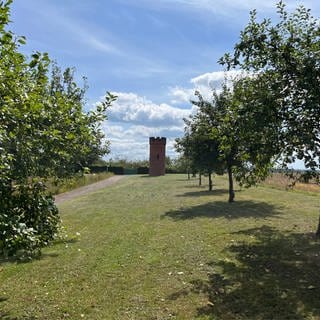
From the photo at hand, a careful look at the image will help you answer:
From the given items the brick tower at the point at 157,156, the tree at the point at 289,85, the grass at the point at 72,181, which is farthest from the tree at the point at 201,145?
the brick tower at the point at 157,156

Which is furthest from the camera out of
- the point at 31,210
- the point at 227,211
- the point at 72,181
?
the point at 227,211

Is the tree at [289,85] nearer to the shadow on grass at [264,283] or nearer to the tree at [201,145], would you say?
the shadow on grass at [264,283]

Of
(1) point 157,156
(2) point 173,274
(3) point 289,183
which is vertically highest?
(1) point 157,156

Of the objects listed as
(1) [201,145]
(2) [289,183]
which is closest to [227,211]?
(1) [201,145]

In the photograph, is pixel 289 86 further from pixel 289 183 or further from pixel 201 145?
pixel 289 183

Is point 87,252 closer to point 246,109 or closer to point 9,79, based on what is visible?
point 246,109

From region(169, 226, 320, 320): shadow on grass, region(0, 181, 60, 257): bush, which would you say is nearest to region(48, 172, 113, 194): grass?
region(0, 181, 60, 257): bush

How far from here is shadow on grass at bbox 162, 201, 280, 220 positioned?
15.1 meters

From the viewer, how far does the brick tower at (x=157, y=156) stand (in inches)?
2469

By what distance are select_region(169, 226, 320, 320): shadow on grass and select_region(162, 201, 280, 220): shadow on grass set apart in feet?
16.7

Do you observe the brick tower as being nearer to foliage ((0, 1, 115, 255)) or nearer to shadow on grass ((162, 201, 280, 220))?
shadow on grass ((162, 201, 280, 220))

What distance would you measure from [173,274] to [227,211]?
30.0 feet

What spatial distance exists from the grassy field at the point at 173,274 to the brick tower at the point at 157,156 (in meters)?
48.9

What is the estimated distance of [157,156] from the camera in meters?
63.2
